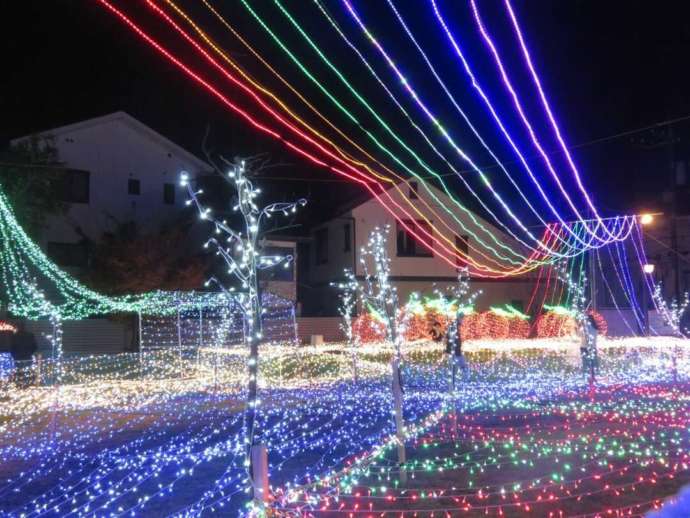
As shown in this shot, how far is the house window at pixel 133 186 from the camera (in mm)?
26391

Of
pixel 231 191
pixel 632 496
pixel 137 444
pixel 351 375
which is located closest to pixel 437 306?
pixel 231 191

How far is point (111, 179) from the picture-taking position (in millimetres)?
26062

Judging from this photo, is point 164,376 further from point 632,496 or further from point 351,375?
point 632,496

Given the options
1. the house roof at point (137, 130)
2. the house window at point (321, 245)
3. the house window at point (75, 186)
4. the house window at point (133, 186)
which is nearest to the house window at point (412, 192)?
the house window at point (321, 245)

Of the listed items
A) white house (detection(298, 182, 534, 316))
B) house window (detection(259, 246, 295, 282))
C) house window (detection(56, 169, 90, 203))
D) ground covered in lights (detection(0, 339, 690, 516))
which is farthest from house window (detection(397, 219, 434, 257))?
ground covered in lights (detection(0, 339, 690, 516))

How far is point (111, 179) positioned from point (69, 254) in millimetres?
3330

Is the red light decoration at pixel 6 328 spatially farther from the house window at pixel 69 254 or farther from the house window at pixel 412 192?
the house window at pixel 412 192

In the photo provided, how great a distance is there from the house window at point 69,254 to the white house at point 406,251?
10851 millimetres

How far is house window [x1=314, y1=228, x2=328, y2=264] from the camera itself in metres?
32.2

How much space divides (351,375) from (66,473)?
9761 mm

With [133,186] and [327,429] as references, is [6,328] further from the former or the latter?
[327,429]

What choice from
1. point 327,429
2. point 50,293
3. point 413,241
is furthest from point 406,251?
point 327,429

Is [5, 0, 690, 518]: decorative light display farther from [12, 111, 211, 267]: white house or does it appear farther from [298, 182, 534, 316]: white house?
[298, 182, 534, 316]: white house

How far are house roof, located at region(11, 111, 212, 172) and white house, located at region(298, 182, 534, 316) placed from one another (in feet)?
22.2
